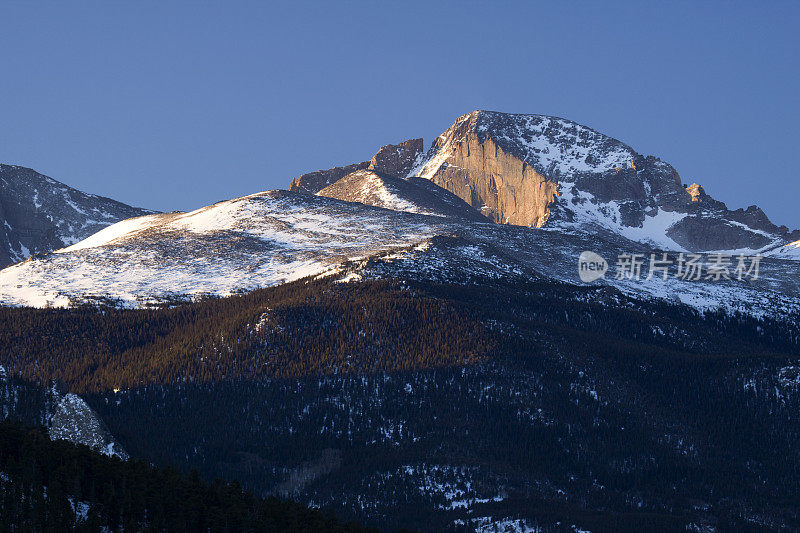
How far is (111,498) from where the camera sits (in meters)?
161

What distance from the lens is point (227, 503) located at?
561 feet

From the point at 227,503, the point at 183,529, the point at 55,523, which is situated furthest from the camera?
the point at 227,503

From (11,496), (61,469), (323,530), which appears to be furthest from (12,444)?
(323,530)

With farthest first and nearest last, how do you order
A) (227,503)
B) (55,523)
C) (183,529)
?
1. (227,503)
2. (183,529)
3. (55,523)

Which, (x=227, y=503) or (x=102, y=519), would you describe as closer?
(x=102, y=519)

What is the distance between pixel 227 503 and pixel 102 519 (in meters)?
21.2

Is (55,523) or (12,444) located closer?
(55,523)

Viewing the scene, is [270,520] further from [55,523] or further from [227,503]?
[55,523]

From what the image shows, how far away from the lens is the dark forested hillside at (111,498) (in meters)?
151

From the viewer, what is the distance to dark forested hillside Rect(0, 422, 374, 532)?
15062 centimetres

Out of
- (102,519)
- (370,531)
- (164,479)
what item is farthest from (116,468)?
(370,531)

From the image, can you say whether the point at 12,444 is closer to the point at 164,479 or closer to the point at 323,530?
the point at 164,479

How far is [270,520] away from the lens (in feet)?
551

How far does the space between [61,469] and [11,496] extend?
15.1 metres
